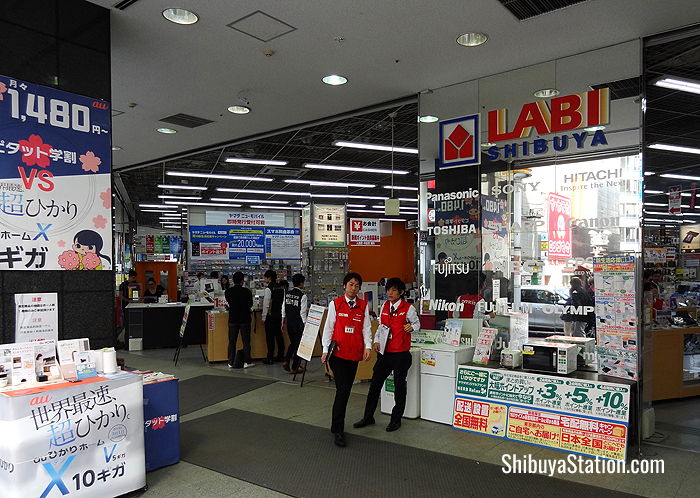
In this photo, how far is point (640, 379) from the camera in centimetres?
420

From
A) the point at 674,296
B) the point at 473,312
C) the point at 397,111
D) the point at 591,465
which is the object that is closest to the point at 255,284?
the point at 397,111

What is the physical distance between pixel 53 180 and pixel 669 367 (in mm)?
6445

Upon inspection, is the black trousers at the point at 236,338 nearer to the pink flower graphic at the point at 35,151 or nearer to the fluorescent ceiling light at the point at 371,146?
the fluorescent ceiling light at the point at 371,146

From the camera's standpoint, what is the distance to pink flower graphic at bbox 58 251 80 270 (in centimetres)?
354

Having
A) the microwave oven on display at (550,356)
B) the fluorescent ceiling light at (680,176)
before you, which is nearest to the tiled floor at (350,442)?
the microwave oven on display at (550,356)

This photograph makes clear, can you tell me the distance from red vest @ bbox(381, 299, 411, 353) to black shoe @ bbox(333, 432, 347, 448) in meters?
0.88

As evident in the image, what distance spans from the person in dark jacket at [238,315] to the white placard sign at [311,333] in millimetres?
1832

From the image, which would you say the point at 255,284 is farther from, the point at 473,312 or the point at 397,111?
the point at 473,312

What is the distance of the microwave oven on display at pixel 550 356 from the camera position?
4.34 m

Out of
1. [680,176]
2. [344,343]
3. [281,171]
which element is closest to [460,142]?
[344,343]

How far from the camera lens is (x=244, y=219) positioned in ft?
37.3

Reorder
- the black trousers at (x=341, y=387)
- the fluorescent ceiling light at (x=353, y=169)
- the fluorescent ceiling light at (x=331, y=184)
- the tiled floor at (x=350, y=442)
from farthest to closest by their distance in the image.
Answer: the fluorescent ceiling light at (x=331, y=184) < the fluorescent ceiling light at (x=353, y=169) < the black trousers at (x=341, y=387) < the tiled floor at (x=350, y=442)

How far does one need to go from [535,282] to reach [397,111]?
314cm

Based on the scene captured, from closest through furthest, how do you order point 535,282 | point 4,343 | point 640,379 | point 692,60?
point 4,343 < point 640,379 < point 535,282 < point 692,60
